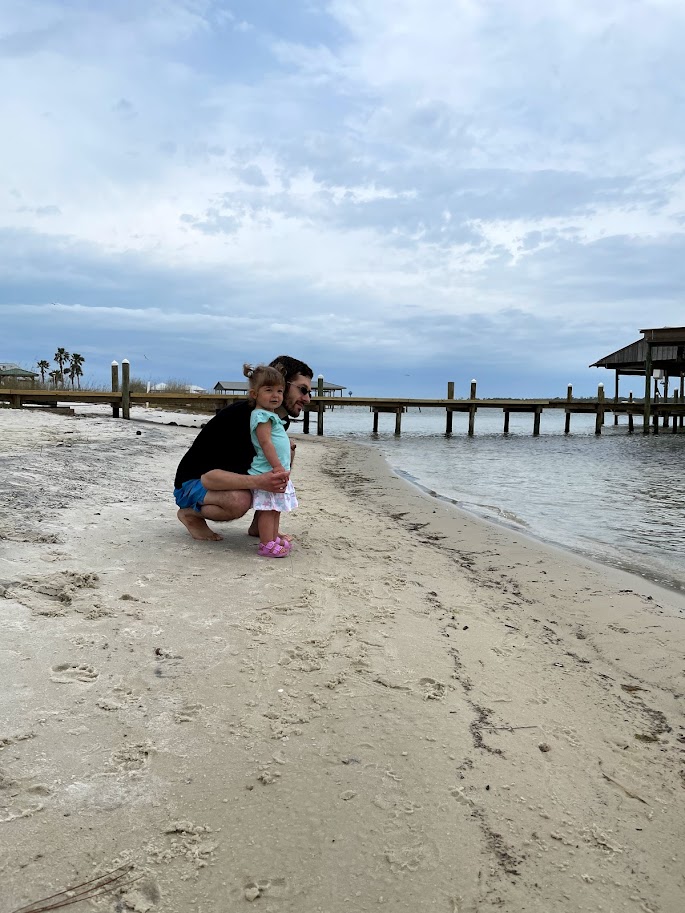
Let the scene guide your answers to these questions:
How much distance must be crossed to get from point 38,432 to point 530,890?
11.1 m

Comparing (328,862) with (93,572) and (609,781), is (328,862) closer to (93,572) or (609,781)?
(609,781)

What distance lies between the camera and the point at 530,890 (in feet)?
4.35

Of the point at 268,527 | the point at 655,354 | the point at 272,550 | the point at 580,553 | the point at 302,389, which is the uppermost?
the point at 655,354

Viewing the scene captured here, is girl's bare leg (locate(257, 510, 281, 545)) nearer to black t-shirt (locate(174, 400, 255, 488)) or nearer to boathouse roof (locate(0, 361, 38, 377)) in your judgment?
black t-shirt (locate(174, 400, 255, 488))

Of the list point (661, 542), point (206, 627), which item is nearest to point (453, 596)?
point (206, 627)

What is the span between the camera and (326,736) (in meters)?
1.82

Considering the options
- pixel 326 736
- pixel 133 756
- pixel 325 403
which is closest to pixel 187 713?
pixel 133 756

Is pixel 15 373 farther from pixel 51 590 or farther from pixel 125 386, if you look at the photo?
pixel 51 590

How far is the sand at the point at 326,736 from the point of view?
1329mm

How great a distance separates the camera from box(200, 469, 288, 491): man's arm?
3768mm

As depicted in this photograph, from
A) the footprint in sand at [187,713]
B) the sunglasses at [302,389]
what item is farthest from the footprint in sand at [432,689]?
the sunglasses at [302,389]

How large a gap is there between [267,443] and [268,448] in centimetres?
3

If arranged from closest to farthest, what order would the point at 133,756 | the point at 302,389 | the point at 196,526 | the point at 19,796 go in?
the point at 19,796 → the point at 133,756 → the point at 302,389 → the point at 196,526

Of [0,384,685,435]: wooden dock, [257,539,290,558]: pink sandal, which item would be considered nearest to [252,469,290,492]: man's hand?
[257,539,290,558]: pink sandal
